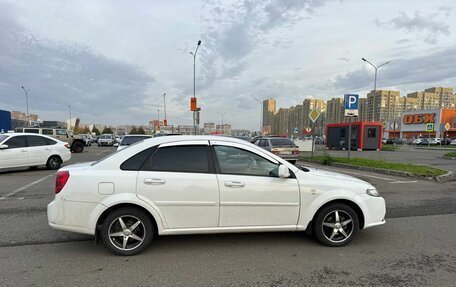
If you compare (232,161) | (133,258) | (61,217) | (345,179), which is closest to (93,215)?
(61,217)

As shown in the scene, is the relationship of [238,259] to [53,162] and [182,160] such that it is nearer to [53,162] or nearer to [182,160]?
[182,160]

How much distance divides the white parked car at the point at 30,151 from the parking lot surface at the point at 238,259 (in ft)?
22.8

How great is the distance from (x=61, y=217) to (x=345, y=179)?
401cm

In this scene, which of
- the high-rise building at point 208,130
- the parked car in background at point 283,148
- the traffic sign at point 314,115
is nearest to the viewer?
the parked car in background at point 283,148

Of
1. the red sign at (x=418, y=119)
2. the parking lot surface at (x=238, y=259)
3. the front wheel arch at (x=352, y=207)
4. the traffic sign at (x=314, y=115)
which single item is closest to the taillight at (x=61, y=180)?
the parking lot surface at (x=238, y=259)

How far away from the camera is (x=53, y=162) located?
12703 millimetres

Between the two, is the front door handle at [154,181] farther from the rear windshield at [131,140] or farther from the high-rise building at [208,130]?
the high-rise building at [208,130]

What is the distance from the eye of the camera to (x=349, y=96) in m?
14.4

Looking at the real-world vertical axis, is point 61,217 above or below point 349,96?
below

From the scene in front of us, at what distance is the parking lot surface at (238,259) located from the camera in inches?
132

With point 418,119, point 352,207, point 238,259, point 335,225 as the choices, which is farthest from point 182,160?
point 418,119

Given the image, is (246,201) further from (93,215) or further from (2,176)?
(2,176)

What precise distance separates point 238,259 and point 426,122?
73.8 metres

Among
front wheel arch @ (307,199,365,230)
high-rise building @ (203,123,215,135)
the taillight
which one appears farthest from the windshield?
high-rise building @ (203,123,215,135)
